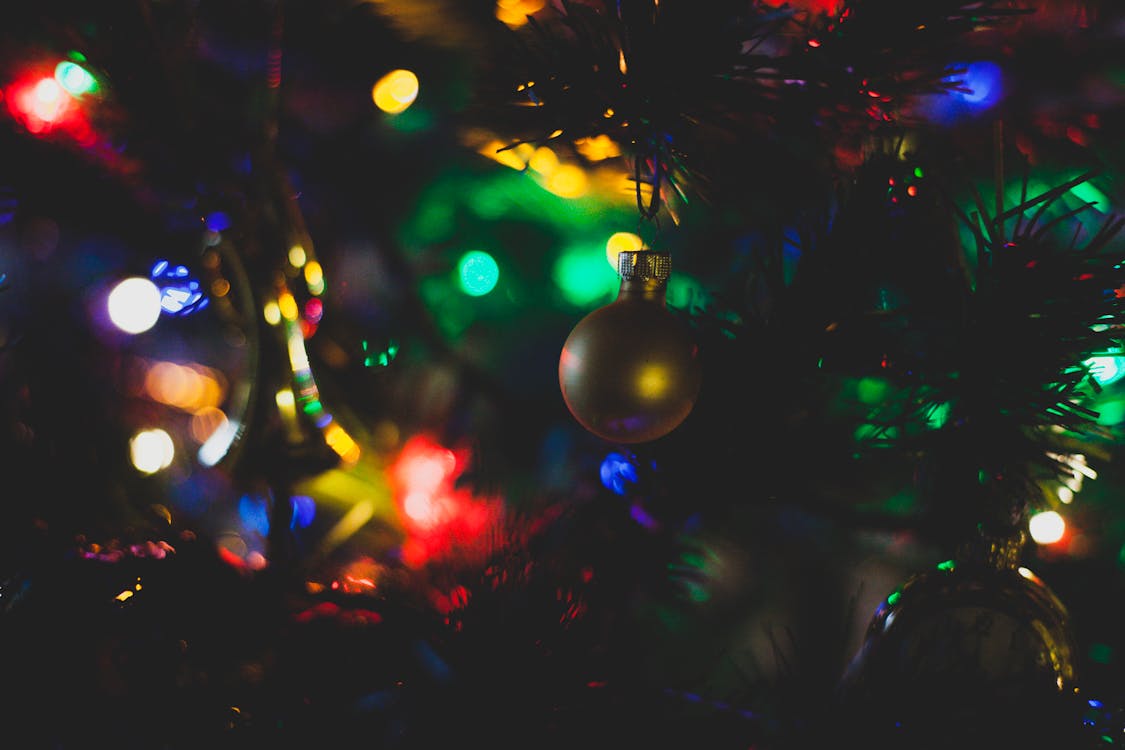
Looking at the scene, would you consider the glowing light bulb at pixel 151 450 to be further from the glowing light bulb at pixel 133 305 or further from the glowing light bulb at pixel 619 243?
the glowing light bulb at pixel 619 243

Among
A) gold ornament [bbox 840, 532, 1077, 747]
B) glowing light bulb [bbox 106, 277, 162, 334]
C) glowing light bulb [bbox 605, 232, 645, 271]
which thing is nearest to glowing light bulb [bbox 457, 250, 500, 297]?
glowing light bulb [bbox 605, 232, 645, 271]

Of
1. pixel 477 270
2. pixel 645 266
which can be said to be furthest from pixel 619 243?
pixel 645 266

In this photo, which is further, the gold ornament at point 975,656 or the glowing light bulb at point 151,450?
the glowing light bulb at point 151,450

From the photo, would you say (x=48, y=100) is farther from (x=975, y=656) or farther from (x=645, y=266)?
(x=975, y=656)

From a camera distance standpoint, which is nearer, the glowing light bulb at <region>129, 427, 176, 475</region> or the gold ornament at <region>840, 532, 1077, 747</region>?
the gold ornament at <region>840, 532, 1077, 747</region>

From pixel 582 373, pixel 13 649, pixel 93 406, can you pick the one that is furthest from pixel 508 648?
pixel 93 406

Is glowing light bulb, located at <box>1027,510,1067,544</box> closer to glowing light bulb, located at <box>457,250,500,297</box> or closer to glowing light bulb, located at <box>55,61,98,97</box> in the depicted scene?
glowing light bulb, located at <box>457,250,500,297</box>

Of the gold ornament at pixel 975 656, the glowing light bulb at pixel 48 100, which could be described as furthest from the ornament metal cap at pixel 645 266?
the glowing light bulb at pixel 48 100
